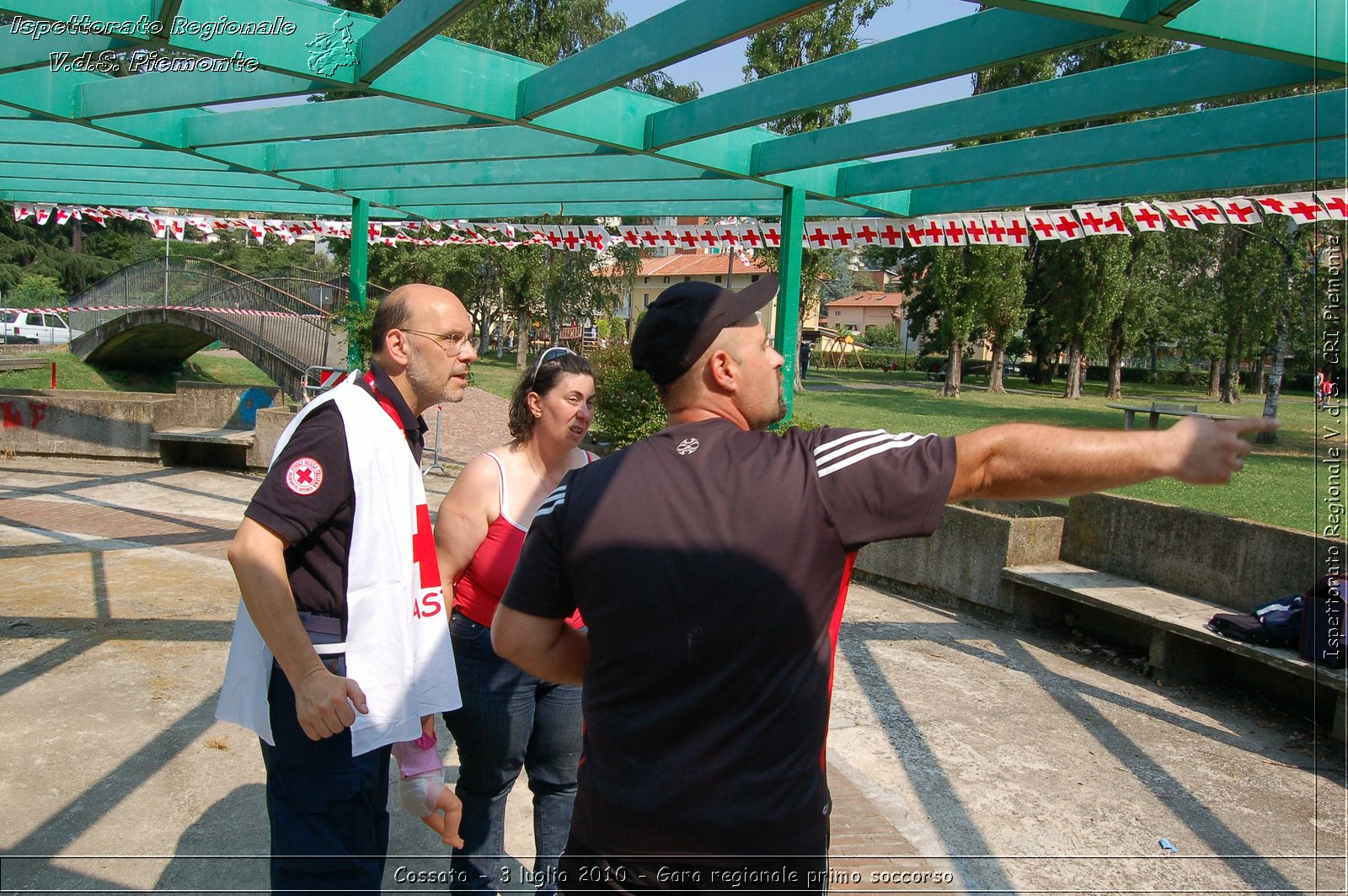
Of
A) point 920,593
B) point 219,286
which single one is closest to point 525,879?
point 920,593

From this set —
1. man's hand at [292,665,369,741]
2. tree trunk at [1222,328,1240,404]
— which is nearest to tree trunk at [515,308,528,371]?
tree trunk at [1222,328,1240,404]

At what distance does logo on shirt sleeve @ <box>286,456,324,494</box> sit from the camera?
2.19m

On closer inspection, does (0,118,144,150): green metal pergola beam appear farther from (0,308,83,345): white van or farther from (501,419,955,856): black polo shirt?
(0,308,83,345): white van

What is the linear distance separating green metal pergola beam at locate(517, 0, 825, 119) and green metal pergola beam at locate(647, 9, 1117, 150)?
718 millimetres

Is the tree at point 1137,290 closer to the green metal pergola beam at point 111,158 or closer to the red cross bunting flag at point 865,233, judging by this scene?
the red cross bunting flag at point 865,233

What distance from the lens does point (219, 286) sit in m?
21.2

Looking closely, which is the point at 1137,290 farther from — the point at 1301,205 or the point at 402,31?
the point at 402,31

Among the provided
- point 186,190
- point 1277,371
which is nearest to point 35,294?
point 186,190

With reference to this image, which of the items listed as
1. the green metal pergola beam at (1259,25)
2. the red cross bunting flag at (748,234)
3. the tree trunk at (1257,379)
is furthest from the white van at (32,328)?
the tree trunk at (1257,379)

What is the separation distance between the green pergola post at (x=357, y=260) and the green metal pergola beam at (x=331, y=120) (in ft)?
9.19

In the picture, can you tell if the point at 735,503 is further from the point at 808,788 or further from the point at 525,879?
the point at 525,879

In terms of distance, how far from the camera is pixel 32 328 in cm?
3328

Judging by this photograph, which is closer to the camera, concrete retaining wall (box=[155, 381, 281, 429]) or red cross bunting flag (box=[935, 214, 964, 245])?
red cross bunting flag (box=[935, 214, 964, 245])

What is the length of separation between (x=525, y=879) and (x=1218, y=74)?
4417mm
